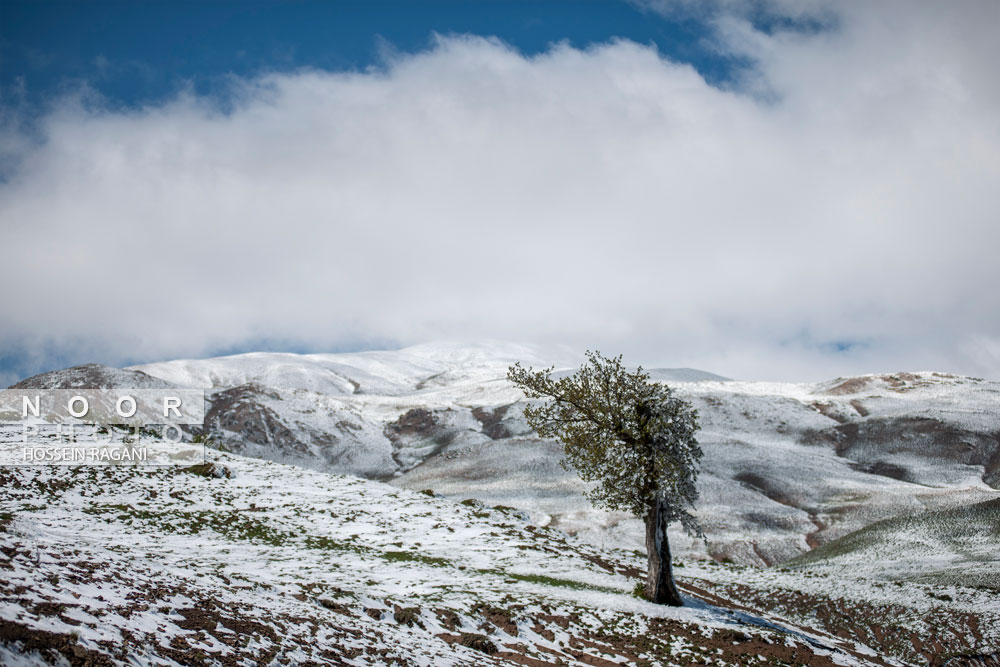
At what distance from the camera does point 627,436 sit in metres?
30.2

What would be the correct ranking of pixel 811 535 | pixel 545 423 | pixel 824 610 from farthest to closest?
pixel 811 535 < pixel 824 610 < pixel 545 423

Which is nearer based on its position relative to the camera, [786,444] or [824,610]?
[824,610]

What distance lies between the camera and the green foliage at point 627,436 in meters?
29.8

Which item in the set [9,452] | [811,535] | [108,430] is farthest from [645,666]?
[811,535]

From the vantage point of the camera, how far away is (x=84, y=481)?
43.0m

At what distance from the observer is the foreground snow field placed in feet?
46.9

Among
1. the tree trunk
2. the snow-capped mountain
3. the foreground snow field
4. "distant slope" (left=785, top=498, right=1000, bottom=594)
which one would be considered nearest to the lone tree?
the tree trunk

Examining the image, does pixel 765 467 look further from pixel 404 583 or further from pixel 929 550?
pixel 404 583

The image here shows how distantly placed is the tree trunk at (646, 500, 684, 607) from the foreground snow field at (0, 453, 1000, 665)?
928 mm

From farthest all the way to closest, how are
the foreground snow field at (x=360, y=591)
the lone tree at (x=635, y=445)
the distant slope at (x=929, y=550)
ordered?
the distant slope at (x=929, y=550), the lone tree at (x=635, y=445), the foreground snow field at (x=360, y=591)

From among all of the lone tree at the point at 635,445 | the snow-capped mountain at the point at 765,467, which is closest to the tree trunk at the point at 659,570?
the lone tree at the point at 635,445

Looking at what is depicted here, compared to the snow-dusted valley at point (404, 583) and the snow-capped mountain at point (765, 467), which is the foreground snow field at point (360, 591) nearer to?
the snow-dusted valley at point (404, 583)

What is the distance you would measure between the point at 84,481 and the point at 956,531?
71.6 metres

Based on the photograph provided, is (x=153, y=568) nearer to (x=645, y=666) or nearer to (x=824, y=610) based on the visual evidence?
(x=645, y=666)
